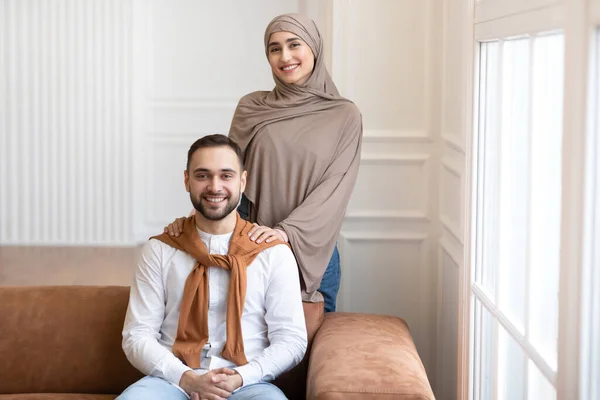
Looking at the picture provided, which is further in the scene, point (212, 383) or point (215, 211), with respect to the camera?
point (215, 211)

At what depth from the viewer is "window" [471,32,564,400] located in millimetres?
1956

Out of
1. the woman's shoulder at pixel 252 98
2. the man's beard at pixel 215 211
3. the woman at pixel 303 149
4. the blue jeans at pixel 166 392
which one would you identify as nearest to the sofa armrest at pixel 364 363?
the blue jeans at pixel 166 392

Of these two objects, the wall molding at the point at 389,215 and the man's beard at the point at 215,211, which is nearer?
the man's beard at the point at 215,211

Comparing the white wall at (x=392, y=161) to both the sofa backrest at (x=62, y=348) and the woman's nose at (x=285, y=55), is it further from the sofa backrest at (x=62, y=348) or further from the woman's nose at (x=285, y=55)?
the sofa backrest at (x=62, y=348)

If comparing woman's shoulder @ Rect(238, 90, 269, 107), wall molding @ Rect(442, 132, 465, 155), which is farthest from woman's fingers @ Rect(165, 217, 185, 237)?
wall molding @ Rect(442, 132, 465, 155)

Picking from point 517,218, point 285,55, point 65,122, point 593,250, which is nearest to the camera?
point 593,250

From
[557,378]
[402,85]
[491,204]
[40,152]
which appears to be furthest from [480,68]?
[40,152]

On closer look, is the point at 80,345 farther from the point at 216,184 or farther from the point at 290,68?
the point at 290,68

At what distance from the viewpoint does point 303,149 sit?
2943 millimetres

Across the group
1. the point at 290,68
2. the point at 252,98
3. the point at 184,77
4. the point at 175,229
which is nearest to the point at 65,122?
the point at 184,77

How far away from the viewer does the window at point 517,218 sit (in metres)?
1.96

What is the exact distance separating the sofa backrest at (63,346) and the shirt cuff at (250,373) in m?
0.36

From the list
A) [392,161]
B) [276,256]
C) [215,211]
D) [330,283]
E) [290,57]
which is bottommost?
[330,283]

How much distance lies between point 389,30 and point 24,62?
3.25 meters
